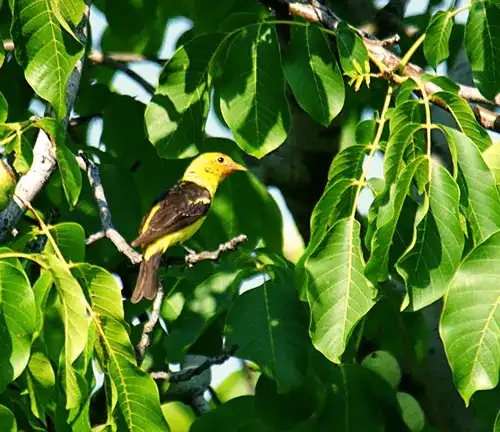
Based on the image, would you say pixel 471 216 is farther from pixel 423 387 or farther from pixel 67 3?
pixel 423 387

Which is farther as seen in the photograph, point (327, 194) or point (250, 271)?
point (250, 271)

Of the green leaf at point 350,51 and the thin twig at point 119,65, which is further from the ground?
the green leaf at point 350,51

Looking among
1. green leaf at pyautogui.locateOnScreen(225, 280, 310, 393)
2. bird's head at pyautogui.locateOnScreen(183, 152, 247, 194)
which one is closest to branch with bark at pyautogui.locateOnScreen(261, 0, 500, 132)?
green leaf at pyautogui.locateOnScreen(225, 280, 310, 393)

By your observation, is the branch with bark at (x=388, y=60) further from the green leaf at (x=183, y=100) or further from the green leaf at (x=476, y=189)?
the green leaf at (x=183, y=100)

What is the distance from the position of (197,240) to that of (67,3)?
2.94m

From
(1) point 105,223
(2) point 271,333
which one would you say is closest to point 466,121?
(2) point 271,333

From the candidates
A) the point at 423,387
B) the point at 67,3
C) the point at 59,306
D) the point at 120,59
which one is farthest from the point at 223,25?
the point at 423,387

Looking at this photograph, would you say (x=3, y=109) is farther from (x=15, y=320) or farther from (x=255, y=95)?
(x=255, y=95)

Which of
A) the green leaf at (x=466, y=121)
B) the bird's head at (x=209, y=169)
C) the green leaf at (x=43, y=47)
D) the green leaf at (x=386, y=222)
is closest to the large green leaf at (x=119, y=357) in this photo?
the green leaf at (x=43, y=47)

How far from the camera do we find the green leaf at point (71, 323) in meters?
3.05

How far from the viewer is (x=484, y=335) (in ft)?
9.73

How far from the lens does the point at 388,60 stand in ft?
13.5

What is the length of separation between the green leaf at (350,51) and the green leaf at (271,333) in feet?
2.74

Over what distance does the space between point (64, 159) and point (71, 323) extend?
547 millimetres
